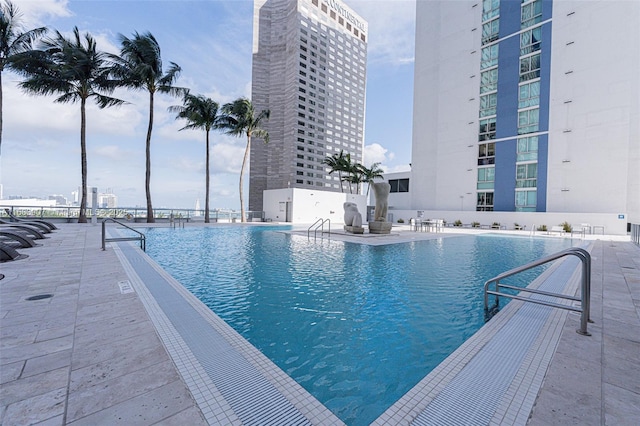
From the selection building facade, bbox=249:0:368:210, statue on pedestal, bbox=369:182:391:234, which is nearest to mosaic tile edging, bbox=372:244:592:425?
statue on pedestal, bbox=369:182:391:234

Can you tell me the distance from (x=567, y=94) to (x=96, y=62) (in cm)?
3458

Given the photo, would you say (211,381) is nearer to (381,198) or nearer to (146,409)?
(146,409)

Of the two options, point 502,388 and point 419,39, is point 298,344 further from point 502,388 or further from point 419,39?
point 419,39

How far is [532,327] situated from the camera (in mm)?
3504

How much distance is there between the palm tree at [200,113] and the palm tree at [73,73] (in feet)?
14.4

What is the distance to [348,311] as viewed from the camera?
4301 mm

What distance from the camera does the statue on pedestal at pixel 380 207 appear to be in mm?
15664

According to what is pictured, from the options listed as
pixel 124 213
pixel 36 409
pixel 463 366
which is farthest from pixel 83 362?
pixel 124 213

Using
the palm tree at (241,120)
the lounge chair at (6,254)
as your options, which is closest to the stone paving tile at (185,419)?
the lounge chair at (6,254)

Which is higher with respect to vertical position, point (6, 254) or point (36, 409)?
point (6, 254)

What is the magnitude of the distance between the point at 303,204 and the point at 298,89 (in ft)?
123

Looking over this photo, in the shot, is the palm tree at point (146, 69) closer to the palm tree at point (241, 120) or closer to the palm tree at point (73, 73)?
the palm tree at point (73, 73)

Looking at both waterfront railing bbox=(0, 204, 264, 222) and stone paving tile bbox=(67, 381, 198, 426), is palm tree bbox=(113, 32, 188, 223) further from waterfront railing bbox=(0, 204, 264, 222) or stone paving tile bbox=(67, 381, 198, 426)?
stone paving tile bbox=(67, 381, 198, 426)

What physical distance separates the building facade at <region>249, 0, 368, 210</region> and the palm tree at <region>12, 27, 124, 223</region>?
37.8 metres
